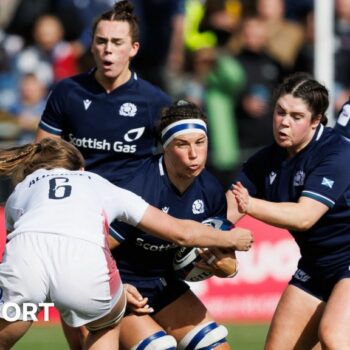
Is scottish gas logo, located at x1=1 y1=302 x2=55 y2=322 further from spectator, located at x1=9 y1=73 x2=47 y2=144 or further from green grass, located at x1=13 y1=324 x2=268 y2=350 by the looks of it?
spectator, located at x1=9 y1=73 x2=47 y2=144

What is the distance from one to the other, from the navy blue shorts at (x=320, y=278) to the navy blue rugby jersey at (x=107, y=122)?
4.61ft

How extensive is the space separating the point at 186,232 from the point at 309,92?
1.21m

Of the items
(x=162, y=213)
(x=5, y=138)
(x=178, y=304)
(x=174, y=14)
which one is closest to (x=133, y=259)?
(x=178, y=304)

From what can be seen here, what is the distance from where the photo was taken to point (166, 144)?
6441 mm

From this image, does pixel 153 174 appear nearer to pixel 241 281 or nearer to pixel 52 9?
pixel 241 281

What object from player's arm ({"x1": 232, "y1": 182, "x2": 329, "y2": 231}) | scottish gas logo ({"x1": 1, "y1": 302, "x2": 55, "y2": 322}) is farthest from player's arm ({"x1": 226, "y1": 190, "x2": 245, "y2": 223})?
scottish gas logo ({"x1": 1, "y1": 302, "x2": 55, "y2": 322})

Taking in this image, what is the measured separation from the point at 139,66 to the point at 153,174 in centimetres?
660

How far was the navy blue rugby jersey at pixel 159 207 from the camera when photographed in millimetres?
6410

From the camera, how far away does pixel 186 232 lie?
5859 millimetres

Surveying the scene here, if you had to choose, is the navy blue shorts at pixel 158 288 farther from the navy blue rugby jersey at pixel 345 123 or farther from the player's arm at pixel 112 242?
the navy blue rugby jersey at pixel 345 123

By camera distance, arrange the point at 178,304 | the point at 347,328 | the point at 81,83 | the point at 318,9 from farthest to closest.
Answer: the point at 318,9 → the point at 81,83 → the point at 178,304 → the point at 347,328

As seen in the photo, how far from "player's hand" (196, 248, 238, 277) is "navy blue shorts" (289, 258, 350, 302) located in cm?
52

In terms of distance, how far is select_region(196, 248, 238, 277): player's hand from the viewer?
20.5 feet

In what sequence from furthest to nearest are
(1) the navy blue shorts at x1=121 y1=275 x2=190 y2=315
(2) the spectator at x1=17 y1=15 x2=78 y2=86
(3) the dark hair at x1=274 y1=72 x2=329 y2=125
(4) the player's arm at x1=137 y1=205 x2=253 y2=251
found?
(2) the spectator at x1=17 y1=15 x2=78 y2=86 → (1) the navy blue shorts at x1=121 y1=275 x2=190 y2=315 → (3) the dark hair at x1=274 y1=72 x2=329 y2=125 → (4) the player's arm at x1=137 y1=205 x2=253 y2=251
